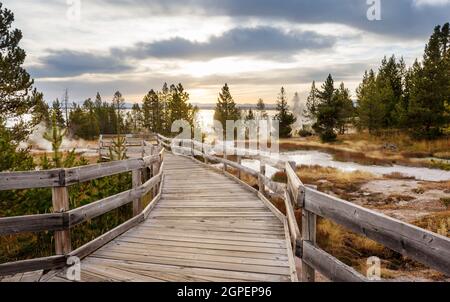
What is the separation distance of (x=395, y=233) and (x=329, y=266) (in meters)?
0.93

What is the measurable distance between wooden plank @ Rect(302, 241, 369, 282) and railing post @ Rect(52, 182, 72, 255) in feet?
9.58

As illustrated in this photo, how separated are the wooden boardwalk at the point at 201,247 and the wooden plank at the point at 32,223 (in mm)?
577

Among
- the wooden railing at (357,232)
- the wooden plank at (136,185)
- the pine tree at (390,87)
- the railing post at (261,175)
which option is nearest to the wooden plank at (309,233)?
the wooden railing at (357,232)

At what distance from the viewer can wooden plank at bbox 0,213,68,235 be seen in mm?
3941

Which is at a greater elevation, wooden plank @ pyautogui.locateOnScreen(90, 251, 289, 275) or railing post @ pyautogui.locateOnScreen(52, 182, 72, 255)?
railing post @ pyautogui.locateOnScreen(52, 182, 72, 255)

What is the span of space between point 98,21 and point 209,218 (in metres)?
12.5

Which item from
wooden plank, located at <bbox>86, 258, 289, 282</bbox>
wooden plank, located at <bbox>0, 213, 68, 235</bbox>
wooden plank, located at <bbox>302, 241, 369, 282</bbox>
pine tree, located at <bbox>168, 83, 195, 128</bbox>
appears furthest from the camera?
pine tree, located at <bbox>168, 83, 195, 128</bbox>

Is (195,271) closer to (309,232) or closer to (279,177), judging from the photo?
(309,232)

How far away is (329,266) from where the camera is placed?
10.5 feet

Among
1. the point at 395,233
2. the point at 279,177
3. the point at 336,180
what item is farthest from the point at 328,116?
the point at 395,233

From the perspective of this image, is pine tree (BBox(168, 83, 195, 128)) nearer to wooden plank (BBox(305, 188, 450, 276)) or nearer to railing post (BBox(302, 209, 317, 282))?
railing post (BBox(302, 209, 317, 282))

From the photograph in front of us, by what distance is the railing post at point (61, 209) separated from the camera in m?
4.26

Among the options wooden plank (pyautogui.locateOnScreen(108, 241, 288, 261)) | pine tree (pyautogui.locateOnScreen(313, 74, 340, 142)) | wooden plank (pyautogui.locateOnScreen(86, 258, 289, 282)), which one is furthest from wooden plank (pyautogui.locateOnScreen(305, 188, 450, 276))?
pine tree (pyautogui.locateOnScreen(313, 74, 340, 142))

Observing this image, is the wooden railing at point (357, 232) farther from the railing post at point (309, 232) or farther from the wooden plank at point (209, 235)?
the wooden plank at point (209, 235)
